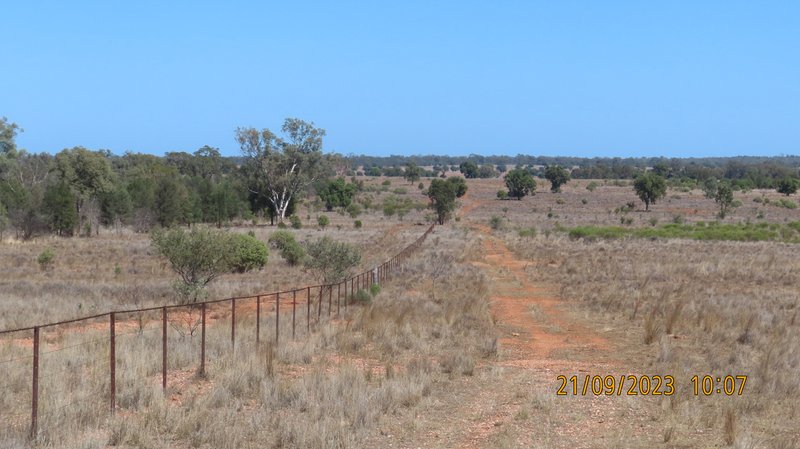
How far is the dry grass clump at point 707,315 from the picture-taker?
11.1 meters

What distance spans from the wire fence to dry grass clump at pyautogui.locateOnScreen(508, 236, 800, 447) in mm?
7508

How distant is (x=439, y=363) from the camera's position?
49.1ft

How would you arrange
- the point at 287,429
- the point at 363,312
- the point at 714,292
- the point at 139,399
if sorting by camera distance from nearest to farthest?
the point at 287,429
the point at 139,399
the point at 363,312
the point at 714,292

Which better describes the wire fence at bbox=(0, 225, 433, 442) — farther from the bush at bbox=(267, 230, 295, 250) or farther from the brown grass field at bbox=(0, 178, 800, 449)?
the bush at bbox=(267, 230, 295, 250)

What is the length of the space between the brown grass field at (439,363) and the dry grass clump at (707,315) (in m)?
0.06

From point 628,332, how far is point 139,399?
40.7ft

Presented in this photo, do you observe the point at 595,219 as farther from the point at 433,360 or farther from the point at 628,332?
the point at 433,360

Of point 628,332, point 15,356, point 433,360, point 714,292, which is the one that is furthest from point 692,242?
point 15,356

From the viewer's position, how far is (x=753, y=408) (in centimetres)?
1143

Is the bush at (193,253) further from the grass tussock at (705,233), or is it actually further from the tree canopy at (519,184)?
the tree canopy at (519,184)

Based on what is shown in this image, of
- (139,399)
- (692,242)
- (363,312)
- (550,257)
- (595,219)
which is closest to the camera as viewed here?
(139,399)

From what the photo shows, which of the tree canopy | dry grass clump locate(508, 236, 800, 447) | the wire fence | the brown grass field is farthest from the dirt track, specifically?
the tree canopy

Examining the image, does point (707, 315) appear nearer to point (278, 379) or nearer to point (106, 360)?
point (278, 379)

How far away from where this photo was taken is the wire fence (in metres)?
10.0
